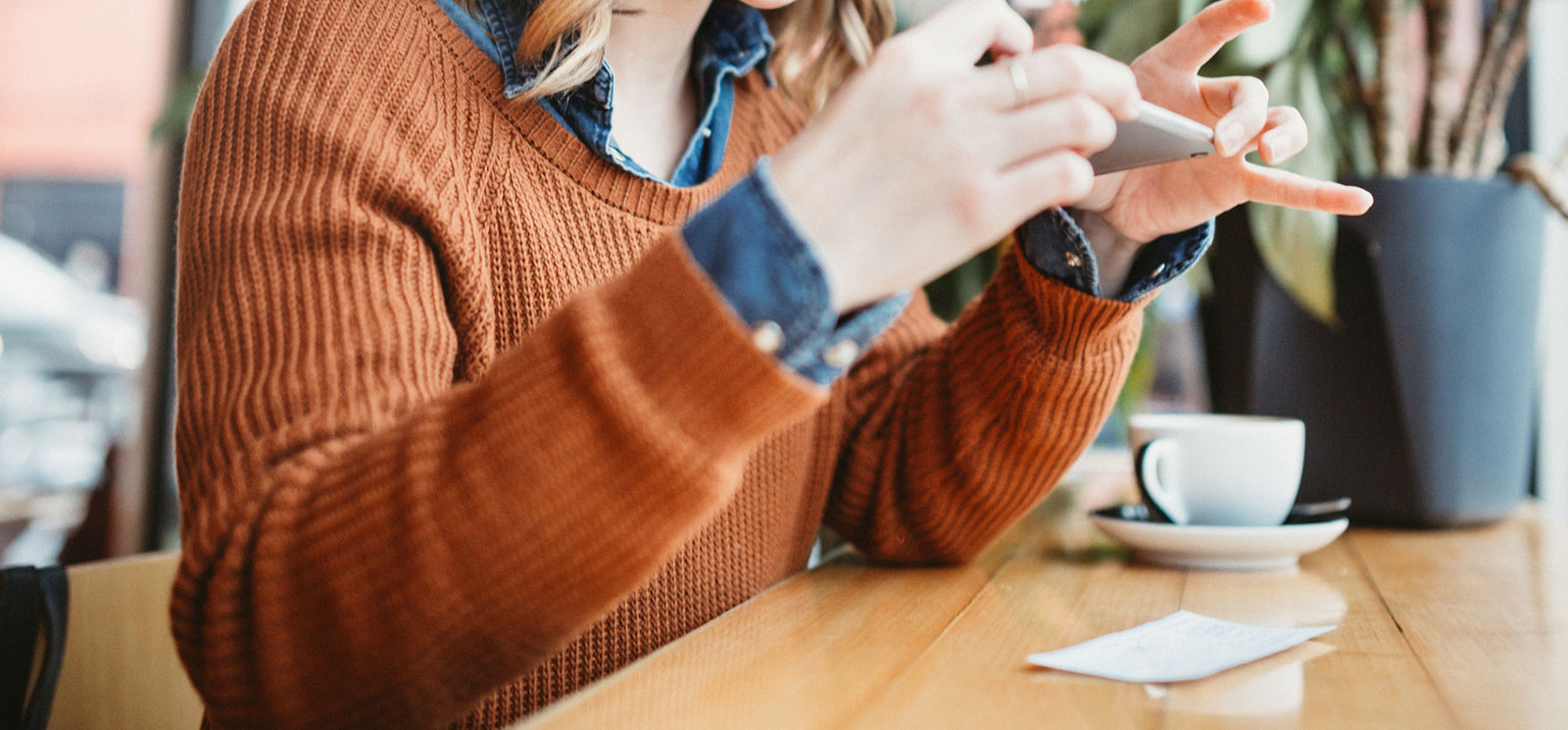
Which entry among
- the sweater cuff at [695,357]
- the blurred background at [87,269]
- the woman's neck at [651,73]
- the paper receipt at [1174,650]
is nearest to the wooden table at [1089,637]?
the paper receipt at [1174,650]

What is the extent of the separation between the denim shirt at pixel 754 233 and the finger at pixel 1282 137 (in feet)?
0.21

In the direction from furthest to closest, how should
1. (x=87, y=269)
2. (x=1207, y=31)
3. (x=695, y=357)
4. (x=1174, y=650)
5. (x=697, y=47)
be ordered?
(x=87, y=269) → (x=697, y=47) → (x=1207, y=31) → (x=1174, y=650) → (x=695, y=357)

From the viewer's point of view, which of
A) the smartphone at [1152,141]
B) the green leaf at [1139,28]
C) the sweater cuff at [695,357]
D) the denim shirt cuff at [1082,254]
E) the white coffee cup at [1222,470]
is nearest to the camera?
the sweater cuff at [695,357]

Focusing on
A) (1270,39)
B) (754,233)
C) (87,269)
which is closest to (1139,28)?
(1270,39)

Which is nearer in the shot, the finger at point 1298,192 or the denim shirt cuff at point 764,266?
the denim shirt cuff at point 764,266

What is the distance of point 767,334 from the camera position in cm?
36

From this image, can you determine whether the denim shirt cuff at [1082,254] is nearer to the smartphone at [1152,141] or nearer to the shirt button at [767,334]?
the smartphone at [1152,141]

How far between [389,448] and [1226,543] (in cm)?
52

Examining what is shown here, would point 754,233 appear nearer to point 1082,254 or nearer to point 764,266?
point 764,266

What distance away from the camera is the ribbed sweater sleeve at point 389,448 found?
366 millimetres

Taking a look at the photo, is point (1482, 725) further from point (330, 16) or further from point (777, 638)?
point (330, 16)

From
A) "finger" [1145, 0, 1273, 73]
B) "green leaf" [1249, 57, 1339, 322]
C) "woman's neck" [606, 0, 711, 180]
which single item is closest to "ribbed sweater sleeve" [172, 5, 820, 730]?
"woman's neck" [606, 0, 711, 180]

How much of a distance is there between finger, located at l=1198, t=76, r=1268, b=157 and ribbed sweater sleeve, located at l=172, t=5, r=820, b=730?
10.4 inches

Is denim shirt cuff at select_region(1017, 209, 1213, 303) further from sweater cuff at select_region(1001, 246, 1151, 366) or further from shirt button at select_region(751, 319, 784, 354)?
shirt button at select_region(751, 319, 784, 354)
